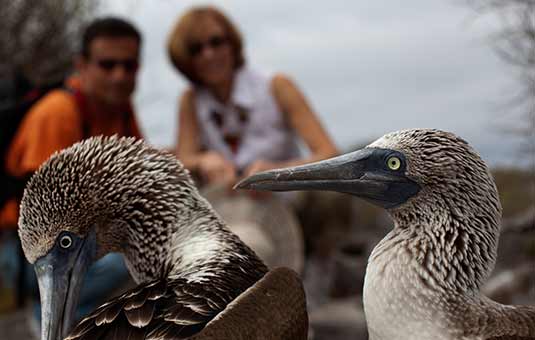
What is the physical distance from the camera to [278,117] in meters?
4.53

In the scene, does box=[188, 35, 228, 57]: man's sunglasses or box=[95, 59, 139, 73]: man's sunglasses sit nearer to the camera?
box=[95, 59, 139, 73]: man's sunglasses

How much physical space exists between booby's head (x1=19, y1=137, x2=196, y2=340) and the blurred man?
149cm

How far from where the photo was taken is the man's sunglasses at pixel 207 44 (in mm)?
4430

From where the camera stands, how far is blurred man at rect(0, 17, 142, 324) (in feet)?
12.0

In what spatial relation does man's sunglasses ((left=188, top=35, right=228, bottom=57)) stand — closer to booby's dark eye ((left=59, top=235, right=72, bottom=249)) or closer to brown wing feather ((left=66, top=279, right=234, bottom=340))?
booby's dark eye ((left=59, top=235, right=72, bottom=249))

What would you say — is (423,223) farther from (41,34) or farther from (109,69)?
(41,34)

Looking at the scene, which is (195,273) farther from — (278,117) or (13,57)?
(13,57)

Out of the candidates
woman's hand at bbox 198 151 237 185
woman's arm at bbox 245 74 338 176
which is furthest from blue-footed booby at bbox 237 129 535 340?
woman's arm at bbox 245 74 338 176

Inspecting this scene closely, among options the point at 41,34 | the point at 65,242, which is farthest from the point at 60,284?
the point at 41,34

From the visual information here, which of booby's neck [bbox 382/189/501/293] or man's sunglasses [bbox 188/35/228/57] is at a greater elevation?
man's sunglasses [bbox 188/35/228/57]

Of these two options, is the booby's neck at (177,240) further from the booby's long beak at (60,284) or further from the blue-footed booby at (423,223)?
the blue-footed booby at (423,223)

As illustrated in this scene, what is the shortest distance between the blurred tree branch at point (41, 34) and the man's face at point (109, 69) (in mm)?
3782

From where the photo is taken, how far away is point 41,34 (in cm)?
837

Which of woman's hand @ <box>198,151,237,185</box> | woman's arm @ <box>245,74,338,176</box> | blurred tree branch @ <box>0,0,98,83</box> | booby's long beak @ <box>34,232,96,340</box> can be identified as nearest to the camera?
booby's long beak @ <box>34,232,96,340</box>
